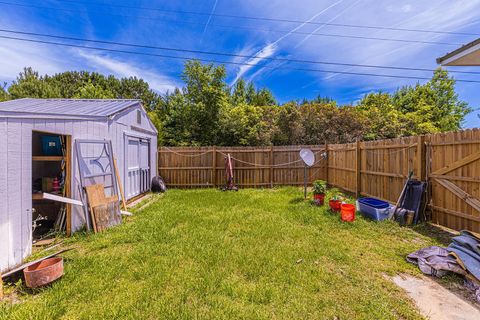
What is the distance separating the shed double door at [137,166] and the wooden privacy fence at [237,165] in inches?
46.7

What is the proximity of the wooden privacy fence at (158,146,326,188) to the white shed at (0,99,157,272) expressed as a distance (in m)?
1.98

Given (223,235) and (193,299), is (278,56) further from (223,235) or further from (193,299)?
(193,299)

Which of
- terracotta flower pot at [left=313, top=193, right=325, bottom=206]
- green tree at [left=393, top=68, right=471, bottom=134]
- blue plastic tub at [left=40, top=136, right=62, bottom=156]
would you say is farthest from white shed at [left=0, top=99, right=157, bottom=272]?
green tree at [left=393, top=68, right=471, bottom=134]

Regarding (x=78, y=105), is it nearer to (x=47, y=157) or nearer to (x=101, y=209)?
(x=47, y=157)

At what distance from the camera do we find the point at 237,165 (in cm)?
968

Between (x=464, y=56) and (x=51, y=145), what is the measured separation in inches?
317

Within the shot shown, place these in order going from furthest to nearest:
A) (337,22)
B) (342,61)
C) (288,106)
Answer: (288,106)
(342,61)
(337,22)

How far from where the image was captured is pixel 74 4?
25.9ft

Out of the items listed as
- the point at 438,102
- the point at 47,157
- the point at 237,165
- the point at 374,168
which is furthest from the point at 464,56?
the point at 438,102

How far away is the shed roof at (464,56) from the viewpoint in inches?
121

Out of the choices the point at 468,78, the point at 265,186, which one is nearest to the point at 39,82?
the point at 265,186

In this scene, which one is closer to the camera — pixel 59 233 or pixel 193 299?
pixel 193 299

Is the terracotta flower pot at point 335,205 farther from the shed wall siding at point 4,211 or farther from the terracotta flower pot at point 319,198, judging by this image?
the shed wall siding at point 4,211

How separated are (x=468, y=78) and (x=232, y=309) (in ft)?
62.6
